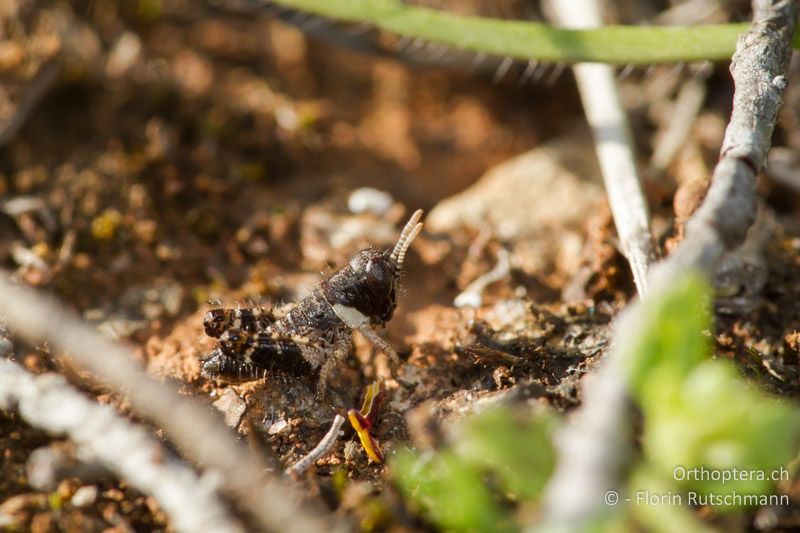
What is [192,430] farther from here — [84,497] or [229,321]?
[229,321]

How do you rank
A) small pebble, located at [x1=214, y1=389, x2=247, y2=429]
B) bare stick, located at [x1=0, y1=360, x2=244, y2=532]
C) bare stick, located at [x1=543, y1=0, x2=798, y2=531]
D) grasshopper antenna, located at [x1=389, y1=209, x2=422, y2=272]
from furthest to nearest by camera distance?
grasshopper antenna, located at [x1=389, y1=209, x2=422, y2=272], small pebble, located at [x1=214, y1=389, x2=247, y2=429], bare stick, located at [x1=0, y1=360, x2=244, y2=532], bare stick, located at [x1=543, y1=0, x2=798, y2=531]

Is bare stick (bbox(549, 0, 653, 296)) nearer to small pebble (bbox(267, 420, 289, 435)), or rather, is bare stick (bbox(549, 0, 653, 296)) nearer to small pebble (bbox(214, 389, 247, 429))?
small pebble (bbox(267, 420, 289, 435))

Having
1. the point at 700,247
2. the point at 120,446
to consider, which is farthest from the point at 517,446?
the point at 120,446

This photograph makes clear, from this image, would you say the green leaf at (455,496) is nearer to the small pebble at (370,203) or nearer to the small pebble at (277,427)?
the small pebble at (277,427)

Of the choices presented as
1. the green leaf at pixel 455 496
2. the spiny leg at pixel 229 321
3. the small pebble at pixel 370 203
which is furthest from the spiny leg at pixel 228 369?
the small pebble at pixel 370 203

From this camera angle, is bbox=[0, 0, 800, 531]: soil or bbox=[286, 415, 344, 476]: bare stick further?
bbox=[0, 0, 800, 531]: soil

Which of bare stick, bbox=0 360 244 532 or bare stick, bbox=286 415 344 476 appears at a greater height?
bare stick, bbox=0 360 244 532

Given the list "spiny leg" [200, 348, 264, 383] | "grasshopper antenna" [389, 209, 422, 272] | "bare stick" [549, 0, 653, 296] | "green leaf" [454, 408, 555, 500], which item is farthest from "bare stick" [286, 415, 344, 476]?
"bare stick" [549, 0, 653, 296]
